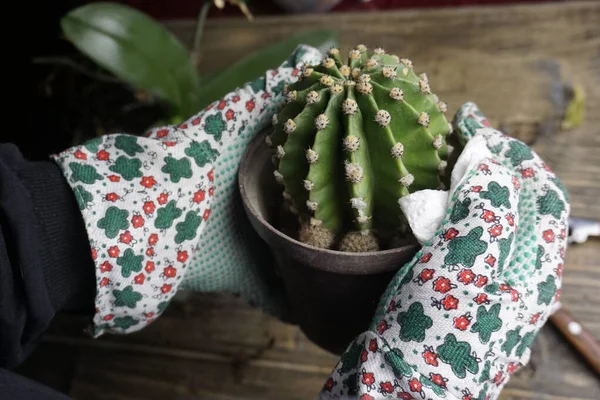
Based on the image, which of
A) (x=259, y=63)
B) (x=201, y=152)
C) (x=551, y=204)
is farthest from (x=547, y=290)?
(x=259, y=63)

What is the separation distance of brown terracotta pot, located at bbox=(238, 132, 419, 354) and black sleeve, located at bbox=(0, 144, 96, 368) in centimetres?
13

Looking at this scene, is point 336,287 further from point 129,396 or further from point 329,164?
point 129,396

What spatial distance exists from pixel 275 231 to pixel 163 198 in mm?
93

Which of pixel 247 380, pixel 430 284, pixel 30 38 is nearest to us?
pixel 430 284

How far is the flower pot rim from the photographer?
1.23 feet

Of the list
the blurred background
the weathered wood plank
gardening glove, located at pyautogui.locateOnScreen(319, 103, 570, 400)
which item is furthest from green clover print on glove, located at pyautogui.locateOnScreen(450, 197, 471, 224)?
the blurred background

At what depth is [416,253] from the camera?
38cm

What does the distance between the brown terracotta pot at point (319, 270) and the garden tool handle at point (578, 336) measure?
180 millimetres

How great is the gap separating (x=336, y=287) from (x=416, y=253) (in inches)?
2.7

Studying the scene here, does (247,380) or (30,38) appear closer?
(247,380)

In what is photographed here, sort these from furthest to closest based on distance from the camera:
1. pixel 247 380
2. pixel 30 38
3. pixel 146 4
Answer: pixel 146 4 < pixel 30 38 < pixel 247 380

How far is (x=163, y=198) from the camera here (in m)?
0.43

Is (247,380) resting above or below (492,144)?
below

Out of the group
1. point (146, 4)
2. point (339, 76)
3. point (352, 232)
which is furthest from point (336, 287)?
point (146, 4)
